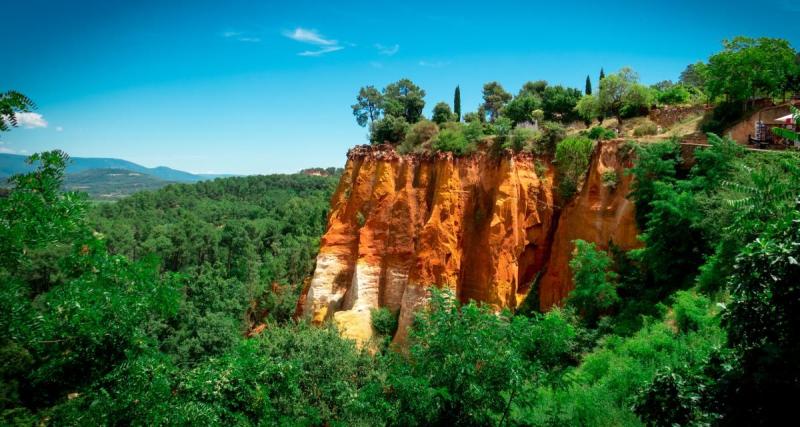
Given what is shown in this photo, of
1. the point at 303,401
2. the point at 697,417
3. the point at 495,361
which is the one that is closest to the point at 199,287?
the point at 303,401

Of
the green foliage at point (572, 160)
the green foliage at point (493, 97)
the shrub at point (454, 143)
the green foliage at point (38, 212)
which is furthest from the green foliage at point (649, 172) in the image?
the green foliage at point (493, 97)

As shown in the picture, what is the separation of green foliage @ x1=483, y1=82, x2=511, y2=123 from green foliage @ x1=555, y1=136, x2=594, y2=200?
25.6m

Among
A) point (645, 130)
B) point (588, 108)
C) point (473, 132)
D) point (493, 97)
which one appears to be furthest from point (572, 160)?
point (493, 97)

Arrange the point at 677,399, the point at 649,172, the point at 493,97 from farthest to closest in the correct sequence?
the point at 493,97 < the point at 649,172 < the point at 677,399

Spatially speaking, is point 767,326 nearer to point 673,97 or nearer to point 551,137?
point 551,137

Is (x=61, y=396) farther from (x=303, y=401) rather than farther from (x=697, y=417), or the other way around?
(x=697, y=417)

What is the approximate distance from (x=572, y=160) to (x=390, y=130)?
51.5 ft

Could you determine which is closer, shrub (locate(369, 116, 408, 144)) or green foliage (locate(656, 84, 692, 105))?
green foliage (locate(656, 84, 692, 105))

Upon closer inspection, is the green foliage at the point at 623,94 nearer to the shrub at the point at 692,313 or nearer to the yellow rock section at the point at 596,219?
the yellow rock section at the point at 596,219

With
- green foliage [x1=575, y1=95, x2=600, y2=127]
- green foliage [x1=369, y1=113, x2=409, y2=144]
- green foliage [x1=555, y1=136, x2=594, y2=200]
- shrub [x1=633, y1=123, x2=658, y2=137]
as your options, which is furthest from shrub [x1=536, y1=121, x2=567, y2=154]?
green foliage [x1=369, y1=113, x2=409, y2=144]

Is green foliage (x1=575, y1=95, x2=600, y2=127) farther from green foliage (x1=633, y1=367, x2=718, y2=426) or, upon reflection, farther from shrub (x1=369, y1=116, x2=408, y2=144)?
green foliage (x1=633, y1=367, x2=718, y2=426)

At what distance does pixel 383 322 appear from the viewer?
2327 cm

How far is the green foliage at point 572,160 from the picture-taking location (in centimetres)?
2209

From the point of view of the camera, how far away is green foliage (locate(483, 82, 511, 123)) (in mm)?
47656
